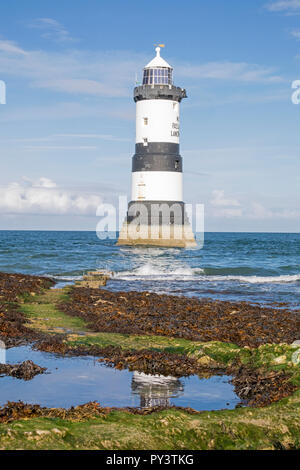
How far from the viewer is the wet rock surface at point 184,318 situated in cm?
1447

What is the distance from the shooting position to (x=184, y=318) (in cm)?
1719

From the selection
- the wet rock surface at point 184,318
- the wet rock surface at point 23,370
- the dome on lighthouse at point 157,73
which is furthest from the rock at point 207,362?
the dome on lighthouse at point 157,73

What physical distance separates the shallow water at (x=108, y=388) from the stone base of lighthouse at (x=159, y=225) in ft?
140

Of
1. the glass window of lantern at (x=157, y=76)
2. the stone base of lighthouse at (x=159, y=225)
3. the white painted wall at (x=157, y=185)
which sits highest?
the glass window of lantern at (x=157, y=76)

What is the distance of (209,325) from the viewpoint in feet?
52.3

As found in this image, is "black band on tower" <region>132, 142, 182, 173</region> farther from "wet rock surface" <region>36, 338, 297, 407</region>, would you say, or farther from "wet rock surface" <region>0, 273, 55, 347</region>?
"wet rock surface" <region>36, 338, 297, 407</region>

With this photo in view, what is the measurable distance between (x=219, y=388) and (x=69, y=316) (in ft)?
27.3

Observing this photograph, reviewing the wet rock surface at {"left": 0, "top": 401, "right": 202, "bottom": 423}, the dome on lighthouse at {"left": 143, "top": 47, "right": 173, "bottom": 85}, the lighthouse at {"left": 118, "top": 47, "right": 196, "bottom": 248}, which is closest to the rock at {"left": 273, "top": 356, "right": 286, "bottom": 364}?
the wet rock surface at {"left": 0, "top": 401, "right": 202, "bottom": 423}

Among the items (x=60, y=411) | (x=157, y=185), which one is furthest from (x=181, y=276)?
(x=60, y=411)

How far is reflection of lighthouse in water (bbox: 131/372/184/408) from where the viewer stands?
800 cm

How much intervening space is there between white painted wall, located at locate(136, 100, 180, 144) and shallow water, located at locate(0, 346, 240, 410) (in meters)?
43.2

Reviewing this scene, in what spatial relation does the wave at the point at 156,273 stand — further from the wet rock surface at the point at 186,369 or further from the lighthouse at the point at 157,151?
the wet rock surface at the point at 186,369
